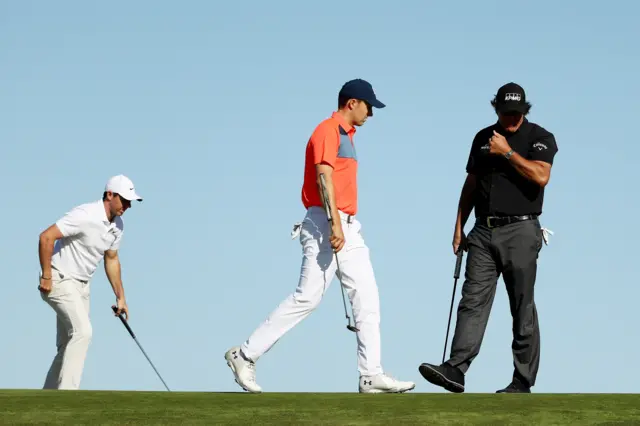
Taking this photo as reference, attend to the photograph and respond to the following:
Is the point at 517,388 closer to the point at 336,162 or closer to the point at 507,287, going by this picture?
the point at 507,287

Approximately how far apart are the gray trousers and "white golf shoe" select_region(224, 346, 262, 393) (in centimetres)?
166

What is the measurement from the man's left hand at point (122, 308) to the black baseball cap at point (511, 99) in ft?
15.4

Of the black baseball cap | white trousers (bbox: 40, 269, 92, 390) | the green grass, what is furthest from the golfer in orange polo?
white trousers (bbox: 40, 269, 92, 390)

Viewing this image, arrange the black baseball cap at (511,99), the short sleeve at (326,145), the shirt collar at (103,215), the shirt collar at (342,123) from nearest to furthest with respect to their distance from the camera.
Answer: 1. the short sleeve at (326,145)
2. the shirt collar at (342,123)
3. the black baseball cap at (511,99)
4. the shirt collar at (103,215)

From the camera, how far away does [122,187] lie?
406 inches

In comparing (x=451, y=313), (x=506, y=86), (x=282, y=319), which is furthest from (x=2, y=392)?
(x=506, y=86)

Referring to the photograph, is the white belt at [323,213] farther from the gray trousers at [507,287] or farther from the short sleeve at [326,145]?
the gray trousers at [507,287]

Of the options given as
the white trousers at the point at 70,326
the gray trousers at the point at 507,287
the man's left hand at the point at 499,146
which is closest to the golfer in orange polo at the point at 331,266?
the gray trousers at the point at 507,287

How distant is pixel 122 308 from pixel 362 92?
420cm

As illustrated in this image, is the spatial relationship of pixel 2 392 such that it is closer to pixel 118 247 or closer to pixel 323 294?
pixel 323 294

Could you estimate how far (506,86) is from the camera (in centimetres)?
847

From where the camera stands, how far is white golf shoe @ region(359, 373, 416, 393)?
7.89 m

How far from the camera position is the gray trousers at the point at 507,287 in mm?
8398

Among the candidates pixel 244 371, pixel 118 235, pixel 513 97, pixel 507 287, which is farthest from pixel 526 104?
pixel 118 235
